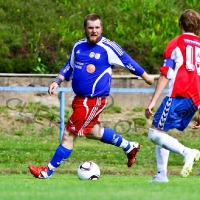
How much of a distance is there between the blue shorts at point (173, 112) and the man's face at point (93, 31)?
152 centimetres

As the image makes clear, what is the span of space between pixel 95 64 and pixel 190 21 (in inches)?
64.6

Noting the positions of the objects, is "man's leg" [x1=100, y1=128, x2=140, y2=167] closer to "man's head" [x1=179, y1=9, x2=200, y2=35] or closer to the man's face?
the man's face

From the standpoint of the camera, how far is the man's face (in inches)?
434

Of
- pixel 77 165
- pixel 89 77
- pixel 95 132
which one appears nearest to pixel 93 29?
pixel 89 77

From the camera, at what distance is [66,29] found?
2020 centimetres

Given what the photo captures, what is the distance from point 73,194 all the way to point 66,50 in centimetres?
1159

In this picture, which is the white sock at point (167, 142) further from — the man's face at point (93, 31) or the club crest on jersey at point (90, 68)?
the man's face at point (93, 31)

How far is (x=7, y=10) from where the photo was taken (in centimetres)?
2056

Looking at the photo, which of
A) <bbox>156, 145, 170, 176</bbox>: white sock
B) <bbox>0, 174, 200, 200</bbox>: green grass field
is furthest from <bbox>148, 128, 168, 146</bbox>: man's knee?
<bbox>0, 174, 200, 200</bbox>: green grass field

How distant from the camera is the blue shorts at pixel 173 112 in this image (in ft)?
32.4

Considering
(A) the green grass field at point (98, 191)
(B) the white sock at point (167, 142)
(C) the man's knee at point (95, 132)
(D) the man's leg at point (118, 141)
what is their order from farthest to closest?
1. (D) the man's leg at point (118, 141)
2. (C) the man's knee at point (95, 132)
3. (B) the white sock at point (167, 142)
4. (A) the green grass field at point (98, 191)

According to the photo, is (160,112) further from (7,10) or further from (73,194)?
(7,10)

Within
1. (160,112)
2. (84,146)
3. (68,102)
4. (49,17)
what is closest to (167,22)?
(49,17)

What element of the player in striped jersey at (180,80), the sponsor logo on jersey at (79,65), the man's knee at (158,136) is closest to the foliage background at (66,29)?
the sponsor logo on jersey at (79,65)
